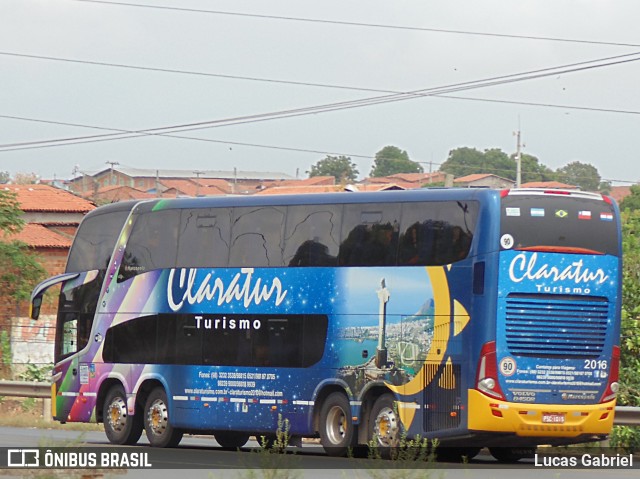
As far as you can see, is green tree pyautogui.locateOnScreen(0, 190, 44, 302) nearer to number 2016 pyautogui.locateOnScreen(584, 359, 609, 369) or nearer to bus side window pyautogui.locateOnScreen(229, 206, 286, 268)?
bus side window pyautogui.locateOnScreen(229, 206, 286, 268)

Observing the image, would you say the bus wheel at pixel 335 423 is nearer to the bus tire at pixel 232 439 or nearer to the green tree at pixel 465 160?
the bus tire at pixel 232 439

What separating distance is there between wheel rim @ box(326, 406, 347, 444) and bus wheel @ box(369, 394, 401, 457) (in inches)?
24.5

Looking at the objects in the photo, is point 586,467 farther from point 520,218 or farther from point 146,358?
point 146,358

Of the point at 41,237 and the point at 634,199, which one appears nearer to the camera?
the point at 41,237

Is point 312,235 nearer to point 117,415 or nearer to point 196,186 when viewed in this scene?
point 117,415

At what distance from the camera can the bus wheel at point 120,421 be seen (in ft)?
79.4

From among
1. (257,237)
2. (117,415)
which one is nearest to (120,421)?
(117,415)

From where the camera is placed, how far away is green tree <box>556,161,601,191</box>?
548 ft

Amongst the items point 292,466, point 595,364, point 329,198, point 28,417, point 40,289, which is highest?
point 329,198

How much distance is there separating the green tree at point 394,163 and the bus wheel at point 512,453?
521 ft

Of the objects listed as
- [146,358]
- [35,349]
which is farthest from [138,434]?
[35,349]

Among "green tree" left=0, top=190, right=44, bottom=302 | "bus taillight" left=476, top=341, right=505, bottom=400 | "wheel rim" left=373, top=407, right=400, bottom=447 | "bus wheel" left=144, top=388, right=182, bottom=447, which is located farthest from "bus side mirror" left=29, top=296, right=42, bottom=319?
"green tree" left=0, top=190, right=44, bottom=302

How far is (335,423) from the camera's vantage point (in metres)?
21.3

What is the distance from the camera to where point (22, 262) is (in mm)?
50156
